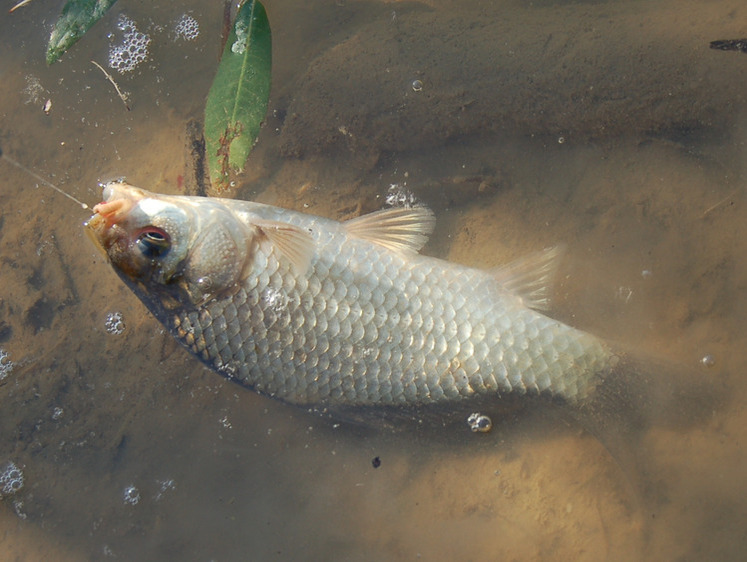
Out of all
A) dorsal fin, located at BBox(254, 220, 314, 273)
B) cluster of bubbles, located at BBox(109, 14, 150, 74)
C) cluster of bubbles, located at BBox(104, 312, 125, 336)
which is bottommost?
cluster of bubbles, located at BBox(104, 312, 125, 336)

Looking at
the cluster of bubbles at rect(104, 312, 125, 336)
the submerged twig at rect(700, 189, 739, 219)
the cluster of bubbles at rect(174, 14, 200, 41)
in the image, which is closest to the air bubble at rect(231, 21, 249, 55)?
the cluster of bubbles at rect(174, 14, 200, 41)

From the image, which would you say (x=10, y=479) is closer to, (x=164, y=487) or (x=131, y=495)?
(x=131, y=495)

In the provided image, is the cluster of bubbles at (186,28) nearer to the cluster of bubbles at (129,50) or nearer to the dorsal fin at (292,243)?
the cluster of bubbles at (129,50)

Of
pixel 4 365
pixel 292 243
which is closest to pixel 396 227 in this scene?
pixel 292 243

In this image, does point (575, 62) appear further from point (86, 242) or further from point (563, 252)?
point (86, 242)

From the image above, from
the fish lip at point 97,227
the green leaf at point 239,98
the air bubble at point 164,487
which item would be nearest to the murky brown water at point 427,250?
the air bubble at point 164,487

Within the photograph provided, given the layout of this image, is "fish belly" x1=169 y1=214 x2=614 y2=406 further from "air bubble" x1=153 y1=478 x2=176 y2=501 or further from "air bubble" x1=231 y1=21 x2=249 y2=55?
"air bubble" x1=231 y1=21 x2=249 y2=55

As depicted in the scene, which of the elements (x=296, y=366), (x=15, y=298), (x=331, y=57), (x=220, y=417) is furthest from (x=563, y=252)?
(x=15, y=298)
